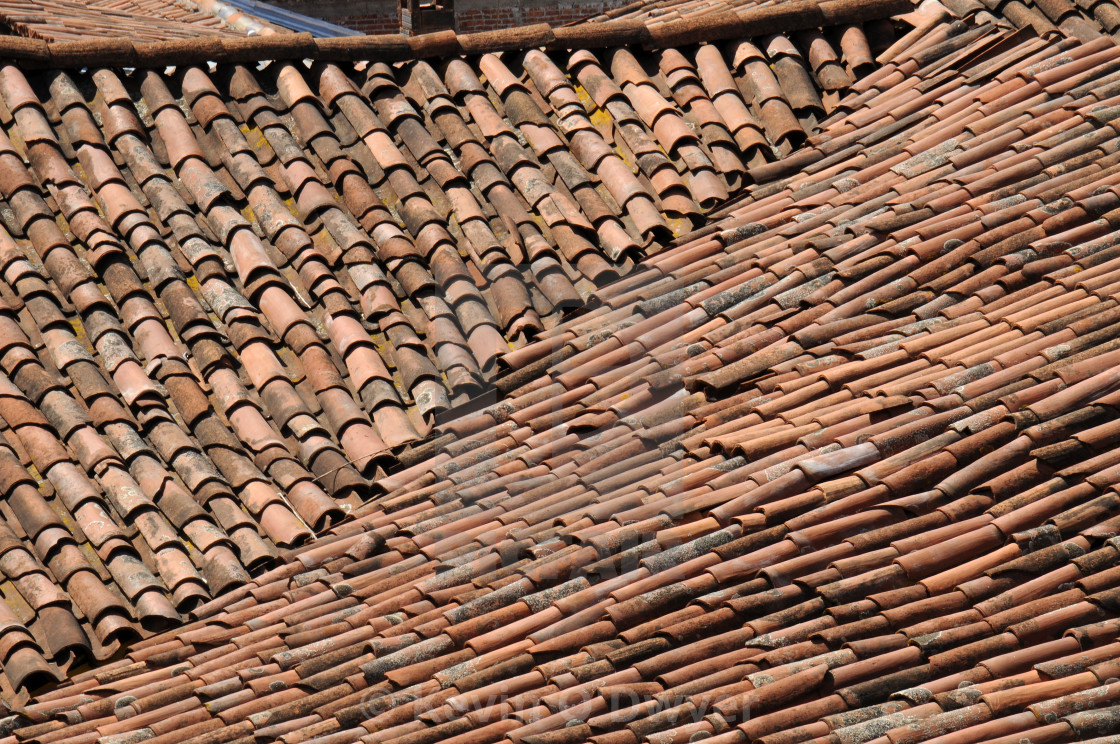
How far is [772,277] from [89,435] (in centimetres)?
360

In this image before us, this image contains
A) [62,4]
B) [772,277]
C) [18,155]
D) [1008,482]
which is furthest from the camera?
[62,4]

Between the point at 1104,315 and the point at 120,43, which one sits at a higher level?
the point at 120,43

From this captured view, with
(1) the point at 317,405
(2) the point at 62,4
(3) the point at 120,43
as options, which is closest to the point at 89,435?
(1) the point at 317,405

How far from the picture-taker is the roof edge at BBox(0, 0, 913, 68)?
24.3ft

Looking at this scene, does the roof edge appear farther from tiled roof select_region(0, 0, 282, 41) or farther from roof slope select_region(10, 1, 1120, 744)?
tiled roof select_region(0, 0, 282, 41)

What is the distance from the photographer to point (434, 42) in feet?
26.2

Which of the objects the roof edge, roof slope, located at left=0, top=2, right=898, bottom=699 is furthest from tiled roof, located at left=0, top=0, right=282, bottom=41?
roof slope, located at left=0, top=2, right=898, bottom=699

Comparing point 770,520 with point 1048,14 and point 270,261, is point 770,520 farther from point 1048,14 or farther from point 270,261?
point 1048,14

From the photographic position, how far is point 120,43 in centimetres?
745

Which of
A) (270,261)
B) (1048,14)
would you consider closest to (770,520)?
(270,261)

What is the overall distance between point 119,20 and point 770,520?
1185 cm

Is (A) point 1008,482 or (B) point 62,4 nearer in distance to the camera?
(A) point 1008,482

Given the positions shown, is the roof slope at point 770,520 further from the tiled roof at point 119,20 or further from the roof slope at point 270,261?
the tiled roof at point 119,20

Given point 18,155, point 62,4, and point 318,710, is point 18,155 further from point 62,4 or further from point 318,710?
point 62,4
